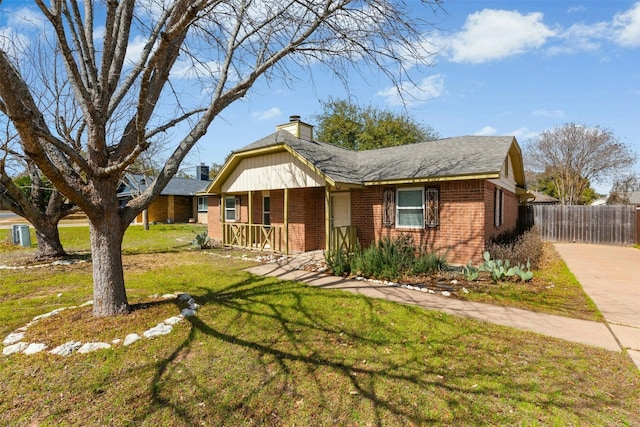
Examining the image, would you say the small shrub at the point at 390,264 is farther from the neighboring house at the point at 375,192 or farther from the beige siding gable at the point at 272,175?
the beige siding gable at the point at 272,175

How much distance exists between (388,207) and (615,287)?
617 cm

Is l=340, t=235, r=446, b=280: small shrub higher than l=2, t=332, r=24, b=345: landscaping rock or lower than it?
higher

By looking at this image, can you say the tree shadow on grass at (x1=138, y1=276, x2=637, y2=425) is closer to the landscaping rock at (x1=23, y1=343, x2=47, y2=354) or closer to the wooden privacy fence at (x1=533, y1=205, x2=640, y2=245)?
the landscaping rock at (x1=23, y1=343, x2=47, y2=354)

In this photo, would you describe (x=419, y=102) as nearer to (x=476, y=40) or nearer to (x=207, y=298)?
(x=476, y=40)

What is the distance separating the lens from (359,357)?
3.98m

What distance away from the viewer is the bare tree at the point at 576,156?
102ft

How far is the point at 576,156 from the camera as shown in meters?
32.7

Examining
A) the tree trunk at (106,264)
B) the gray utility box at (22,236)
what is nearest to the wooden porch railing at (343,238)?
the tree trunk at (106,264)

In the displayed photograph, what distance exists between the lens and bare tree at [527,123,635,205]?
30953mm

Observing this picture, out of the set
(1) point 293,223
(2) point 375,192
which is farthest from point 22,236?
(2) point 375,192

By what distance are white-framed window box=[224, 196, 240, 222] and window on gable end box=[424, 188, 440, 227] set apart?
9509 mm

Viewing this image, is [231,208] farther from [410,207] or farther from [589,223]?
[589,223]

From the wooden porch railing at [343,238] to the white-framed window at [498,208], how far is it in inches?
204

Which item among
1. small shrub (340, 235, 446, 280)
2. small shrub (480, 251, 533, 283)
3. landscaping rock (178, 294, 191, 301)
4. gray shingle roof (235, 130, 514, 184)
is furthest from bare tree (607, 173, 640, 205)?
landscaping rock (178, 294, 191, 301)
